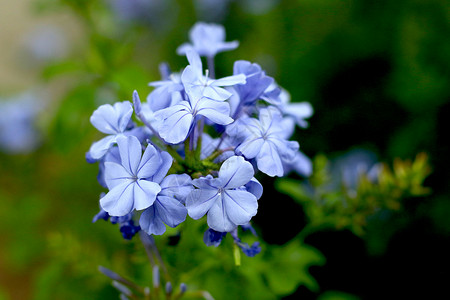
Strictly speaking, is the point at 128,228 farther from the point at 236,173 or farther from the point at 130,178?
the point at 236,173

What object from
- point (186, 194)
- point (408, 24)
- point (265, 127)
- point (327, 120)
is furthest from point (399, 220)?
point (186, 194)

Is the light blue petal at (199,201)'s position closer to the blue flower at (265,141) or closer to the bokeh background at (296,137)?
the blue flower at (265,141)

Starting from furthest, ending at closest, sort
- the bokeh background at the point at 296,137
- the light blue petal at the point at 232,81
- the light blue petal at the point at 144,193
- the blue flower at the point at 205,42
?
the bokeh background at the point at 296,137
the blue flower at the point at 205,42
the light blue petal at the point at 232,81
the light blue petal at the point at 144,193

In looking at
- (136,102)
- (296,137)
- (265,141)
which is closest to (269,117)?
(265,141)

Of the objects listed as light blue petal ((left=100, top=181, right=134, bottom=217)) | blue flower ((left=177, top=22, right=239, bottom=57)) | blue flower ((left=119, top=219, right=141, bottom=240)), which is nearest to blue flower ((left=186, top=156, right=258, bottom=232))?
light blue petal ((left=100, top=181, right=134, bottom=217))

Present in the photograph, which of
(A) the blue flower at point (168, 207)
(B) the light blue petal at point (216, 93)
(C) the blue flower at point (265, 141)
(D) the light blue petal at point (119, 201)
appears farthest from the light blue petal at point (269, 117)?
(D) the light blue petal at point (119, 201)

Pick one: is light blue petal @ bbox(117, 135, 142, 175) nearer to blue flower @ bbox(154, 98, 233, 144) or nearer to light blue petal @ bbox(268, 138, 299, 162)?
blue flower @ bbox(154, 98, 233, 144)

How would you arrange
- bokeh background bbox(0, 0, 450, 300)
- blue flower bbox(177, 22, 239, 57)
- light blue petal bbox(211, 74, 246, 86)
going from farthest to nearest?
1. bokeh background bbox(0, 0, 450, 300)
2. blue flower bbox(177, 22, 239, 57)
3. light blue petal bbox(211, 74, 246, 86)

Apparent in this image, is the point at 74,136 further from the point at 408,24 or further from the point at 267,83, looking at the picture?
the point at 408,24
